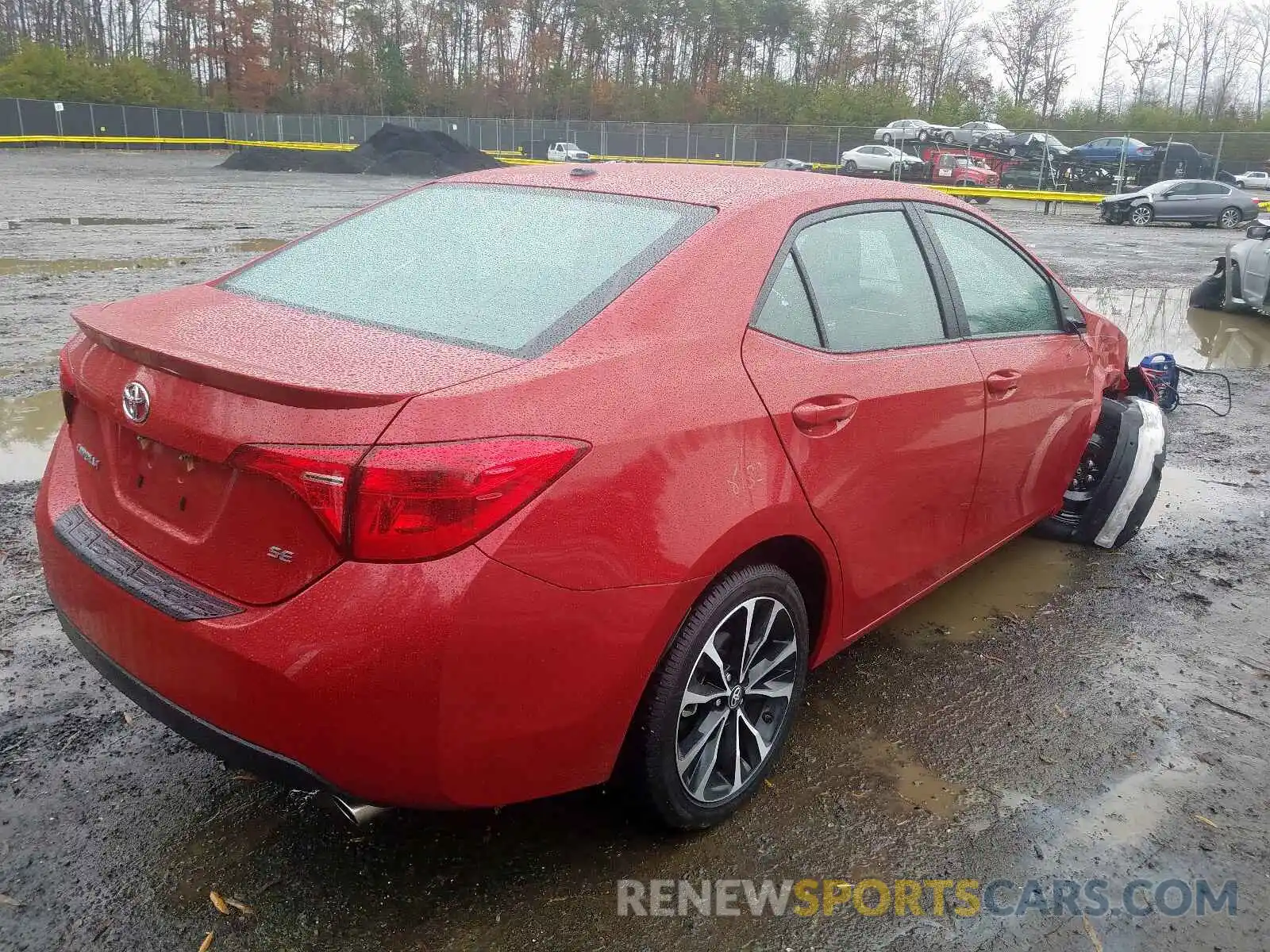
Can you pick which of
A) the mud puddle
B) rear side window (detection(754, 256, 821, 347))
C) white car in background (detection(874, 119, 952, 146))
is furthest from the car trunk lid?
white car in background (detection(874, 119, 952, 146))

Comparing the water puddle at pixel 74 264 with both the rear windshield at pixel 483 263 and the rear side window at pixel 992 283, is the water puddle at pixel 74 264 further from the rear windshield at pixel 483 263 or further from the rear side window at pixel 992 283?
the rear side window at pixel 992 283

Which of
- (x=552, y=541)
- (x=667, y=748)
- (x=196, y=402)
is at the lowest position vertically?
(x=667, y=748)

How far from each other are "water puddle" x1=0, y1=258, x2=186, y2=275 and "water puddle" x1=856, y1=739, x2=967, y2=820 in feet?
37.6

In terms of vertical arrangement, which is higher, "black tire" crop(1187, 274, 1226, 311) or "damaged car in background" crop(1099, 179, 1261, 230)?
"damaged car in background" crop(1099, 179, 1261, 230)

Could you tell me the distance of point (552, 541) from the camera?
1973 mm

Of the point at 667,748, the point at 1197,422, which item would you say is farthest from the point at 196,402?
the point at 1197,422

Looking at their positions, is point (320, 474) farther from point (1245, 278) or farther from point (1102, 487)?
point (1245, 278)

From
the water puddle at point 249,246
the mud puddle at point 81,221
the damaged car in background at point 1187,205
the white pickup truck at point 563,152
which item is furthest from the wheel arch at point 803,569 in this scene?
the white pickup truck at point 563,152

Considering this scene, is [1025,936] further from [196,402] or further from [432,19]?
[432,19]

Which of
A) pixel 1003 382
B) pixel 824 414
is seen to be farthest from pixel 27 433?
pixel 1003 382

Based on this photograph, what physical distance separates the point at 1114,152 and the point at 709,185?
40.5m

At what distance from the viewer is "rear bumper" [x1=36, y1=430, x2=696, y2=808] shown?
188 cm

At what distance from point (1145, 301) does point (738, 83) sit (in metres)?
63.6

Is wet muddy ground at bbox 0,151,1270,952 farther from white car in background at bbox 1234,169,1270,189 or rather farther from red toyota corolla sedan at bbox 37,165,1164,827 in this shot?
white car in background at bbox 1234,169,1270,189
